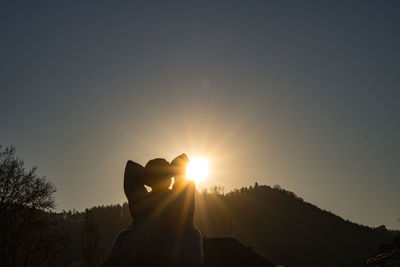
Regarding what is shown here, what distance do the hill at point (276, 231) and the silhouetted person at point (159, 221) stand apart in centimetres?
12904

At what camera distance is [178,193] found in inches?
281

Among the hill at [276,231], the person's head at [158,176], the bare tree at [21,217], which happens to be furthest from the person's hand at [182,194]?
the hill at [276,231]

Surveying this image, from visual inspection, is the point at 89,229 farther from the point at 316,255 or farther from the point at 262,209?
the point at 262,209

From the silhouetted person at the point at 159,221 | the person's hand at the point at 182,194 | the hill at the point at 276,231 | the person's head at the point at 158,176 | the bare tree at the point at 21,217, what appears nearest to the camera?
the silhouetted person at the point at 159,221

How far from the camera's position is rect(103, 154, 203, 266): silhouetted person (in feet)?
21.8

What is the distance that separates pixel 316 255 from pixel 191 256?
157598mm

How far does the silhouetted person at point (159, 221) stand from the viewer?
6.65 metres

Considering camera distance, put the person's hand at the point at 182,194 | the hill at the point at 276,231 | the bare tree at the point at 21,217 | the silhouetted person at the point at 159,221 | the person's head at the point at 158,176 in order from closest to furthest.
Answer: the silhouetted person at the point at 159,221 → the person's hand at the point at 182,194 → the person's head at the point at 158,176 → the bare tree at the point at 21,217 → the hill at the point at 276,231

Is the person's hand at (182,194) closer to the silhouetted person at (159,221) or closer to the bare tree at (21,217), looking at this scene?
the silhouetted person at (159,221)

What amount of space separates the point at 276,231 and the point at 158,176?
175m

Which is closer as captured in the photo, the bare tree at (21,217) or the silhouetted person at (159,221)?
the silhouetted person at (159,221)

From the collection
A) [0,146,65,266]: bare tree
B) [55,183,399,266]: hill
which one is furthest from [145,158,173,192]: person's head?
[55,183,399,266]: hill

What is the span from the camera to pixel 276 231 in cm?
17512

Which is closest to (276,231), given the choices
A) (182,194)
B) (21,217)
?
(21,217)
